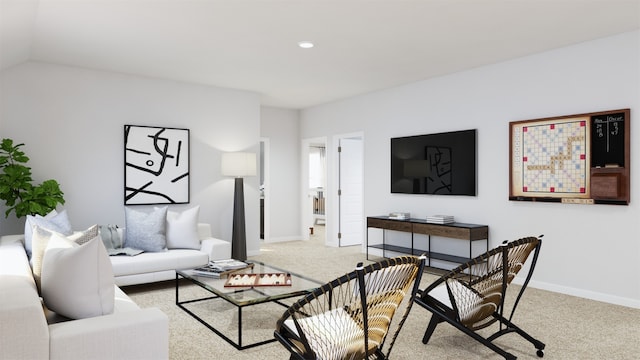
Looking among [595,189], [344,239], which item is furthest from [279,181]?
[595,189]

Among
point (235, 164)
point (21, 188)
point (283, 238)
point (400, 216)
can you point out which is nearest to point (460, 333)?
point (400, 216)

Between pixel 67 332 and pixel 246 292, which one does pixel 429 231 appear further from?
pixel 67 332

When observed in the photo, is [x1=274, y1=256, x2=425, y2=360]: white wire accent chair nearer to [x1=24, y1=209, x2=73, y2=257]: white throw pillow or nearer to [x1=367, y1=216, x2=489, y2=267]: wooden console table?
[x1=24, y1=209, x2=73, y2=257]: white throw pillow

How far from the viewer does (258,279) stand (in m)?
3.51

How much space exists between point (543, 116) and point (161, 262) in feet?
13.9

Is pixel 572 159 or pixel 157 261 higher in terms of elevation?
pixel 572 159

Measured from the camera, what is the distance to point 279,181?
26.9 feet

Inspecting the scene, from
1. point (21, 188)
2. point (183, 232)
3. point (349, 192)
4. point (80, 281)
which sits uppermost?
point (21, 188)

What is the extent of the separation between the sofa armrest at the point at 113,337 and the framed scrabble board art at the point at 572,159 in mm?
4029

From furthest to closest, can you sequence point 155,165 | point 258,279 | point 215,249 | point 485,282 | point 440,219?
1. point 155,165
2. point 440,219
3. point 215,249
4. point 258,279
5. point 485,282

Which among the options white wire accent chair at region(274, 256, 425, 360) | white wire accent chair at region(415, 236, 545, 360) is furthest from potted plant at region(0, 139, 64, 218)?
white wire accent chair at region(415, 236, 545, 360)

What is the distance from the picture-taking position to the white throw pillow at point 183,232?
4.93 meters

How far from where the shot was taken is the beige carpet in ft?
9.80

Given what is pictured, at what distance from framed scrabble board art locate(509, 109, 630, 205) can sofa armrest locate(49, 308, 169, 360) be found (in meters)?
4.03
